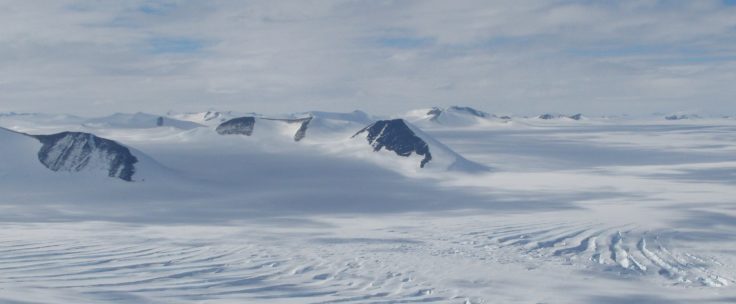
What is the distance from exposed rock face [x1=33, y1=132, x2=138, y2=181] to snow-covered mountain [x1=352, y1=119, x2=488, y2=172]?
3443 cm

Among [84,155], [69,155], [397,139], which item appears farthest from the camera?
[397,139]

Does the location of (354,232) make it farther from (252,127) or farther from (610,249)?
(252,127)

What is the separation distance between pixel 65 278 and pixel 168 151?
69.2m

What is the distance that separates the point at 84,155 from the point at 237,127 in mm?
39430

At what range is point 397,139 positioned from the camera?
103 m

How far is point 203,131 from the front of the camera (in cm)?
11788

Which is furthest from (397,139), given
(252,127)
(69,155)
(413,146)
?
(69,155)

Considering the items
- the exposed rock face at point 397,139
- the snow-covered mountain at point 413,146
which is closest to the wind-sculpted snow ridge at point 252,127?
the snow-covered mountain at point 413,146

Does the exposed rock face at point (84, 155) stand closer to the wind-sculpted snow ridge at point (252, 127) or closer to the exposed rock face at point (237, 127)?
the exposed rock face at point (237, 127)

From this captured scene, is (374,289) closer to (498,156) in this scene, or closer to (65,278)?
(65,278)

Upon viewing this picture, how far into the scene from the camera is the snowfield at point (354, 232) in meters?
31.7

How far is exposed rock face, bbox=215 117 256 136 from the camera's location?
11694 centimetres

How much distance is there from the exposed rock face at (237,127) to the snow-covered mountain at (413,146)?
18236mm

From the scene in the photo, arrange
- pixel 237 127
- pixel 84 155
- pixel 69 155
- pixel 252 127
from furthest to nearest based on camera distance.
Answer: pixel 252 127
pixel 237 127
pixel 84 155
pixel 69 155
